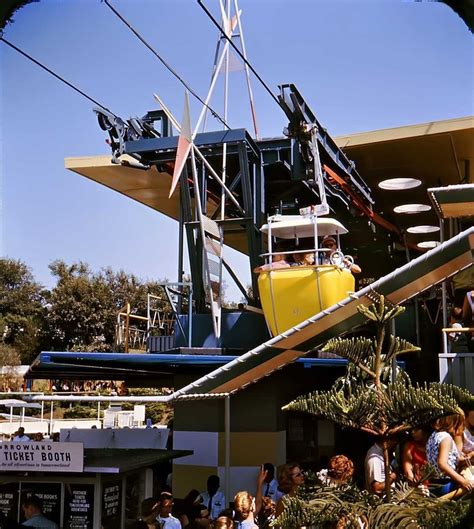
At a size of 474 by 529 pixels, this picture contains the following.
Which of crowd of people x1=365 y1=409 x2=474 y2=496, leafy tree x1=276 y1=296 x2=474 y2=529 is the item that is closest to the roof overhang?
crowd of people x1=365 y1=409 x2=474 y2=496

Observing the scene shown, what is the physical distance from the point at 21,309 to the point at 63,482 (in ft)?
141

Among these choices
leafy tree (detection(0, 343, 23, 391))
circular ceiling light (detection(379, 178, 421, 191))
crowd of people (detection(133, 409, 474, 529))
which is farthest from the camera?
leafy tree (detection(0, 343, 23, 391))

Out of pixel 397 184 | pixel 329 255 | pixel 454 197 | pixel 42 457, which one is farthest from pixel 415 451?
pixel 397 184

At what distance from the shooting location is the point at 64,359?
34.7 feet

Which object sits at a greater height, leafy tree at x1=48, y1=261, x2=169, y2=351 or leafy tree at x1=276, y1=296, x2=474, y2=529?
leafy tree at x1=48, y1=261, x2=169, y2=351

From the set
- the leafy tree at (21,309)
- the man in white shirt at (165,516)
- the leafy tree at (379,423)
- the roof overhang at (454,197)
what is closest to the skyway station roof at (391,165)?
the roof overhang at (454,197)

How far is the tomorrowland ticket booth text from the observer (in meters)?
7.05

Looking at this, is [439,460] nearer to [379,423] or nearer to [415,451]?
[379,423]

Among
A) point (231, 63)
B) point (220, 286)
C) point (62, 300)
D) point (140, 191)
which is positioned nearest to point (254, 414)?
point (220, 286)

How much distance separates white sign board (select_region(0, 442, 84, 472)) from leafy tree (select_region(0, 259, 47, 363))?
37.9 m

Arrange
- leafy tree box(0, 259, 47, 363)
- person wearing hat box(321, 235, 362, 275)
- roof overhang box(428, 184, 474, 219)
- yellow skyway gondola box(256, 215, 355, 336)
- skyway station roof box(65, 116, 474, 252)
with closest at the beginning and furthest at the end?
roof overhang box(428, 184, 474, 219), yellow skyway gondola box(256, 215, 355, 336), person wearing hat box(321, 235, 362, 275), skyway station roof box(65, 116, 474, 252), leafy tree box(0, 259, 47, 363)

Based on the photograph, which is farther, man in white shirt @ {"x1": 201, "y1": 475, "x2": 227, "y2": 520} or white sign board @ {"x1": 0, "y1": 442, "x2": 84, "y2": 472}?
man in white shirt @ {"x1": 201, "y1": 475, "x2": 227, "y2": 520}

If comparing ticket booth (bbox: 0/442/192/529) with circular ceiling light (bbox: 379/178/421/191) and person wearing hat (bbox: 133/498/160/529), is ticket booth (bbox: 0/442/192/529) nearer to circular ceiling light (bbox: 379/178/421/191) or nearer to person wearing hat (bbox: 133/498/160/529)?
person wearing hat (bbox: 133/498/160/529)

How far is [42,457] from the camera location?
7.05m
